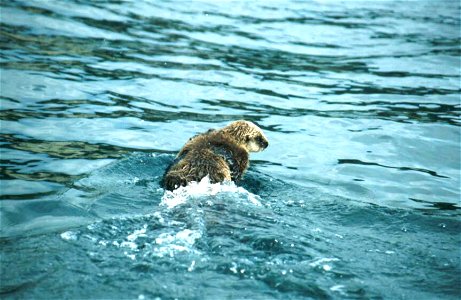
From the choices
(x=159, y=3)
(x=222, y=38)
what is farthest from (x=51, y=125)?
(x=159, y=3)

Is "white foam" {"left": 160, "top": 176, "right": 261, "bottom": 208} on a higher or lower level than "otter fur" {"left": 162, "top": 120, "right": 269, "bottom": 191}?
lower

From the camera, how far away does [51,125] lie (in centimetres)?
963

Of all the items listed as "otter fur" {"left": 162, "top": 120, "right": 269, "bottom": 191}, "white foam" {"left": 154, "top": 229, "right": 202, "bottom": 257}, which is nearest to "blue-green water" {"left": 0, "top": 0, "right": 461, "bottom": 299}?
"white foam" {"left": 154, "top": 229, "right": 202, "bottom": 257}

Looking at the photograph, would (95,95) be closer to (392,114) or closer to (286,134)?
(286,134)

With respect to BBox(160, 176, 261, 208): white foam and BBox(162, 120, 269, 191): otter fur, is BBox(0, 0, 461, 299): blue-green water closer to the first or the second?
BBox(160, 176, 261, 208): white foam

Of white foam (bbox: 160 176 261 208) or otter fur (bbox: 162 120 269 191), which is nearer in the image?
white foam (bbox: 160 176 261 208)

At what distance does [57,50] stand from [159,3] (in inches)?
251

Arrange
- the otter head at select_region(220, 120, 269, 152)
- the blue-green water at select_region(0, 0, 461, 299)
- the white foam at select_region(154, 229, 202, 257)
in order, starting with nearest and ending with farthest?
the blue-green water at select_region(0, 0, 461, 299) → the white foam at select_region(154, 229, 202, 257) → the otter head at select_region(220, 120, 269, 152)

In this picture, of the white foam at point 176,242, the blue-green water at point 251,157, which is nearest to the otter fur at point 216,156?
the blue-green water at point 251,157

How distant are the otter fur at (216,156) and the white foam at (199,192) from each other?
0.22 ft

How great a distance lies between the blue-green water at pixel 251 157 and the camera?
4.95m

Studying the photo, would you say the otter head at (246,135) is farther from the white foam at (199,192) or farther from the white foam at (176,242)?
the white foam at (176,242)

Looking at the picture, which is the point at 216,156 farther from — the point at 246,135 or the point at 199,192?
the point at 246,135

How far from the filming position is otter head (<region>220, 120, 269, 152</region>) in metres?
8.27
